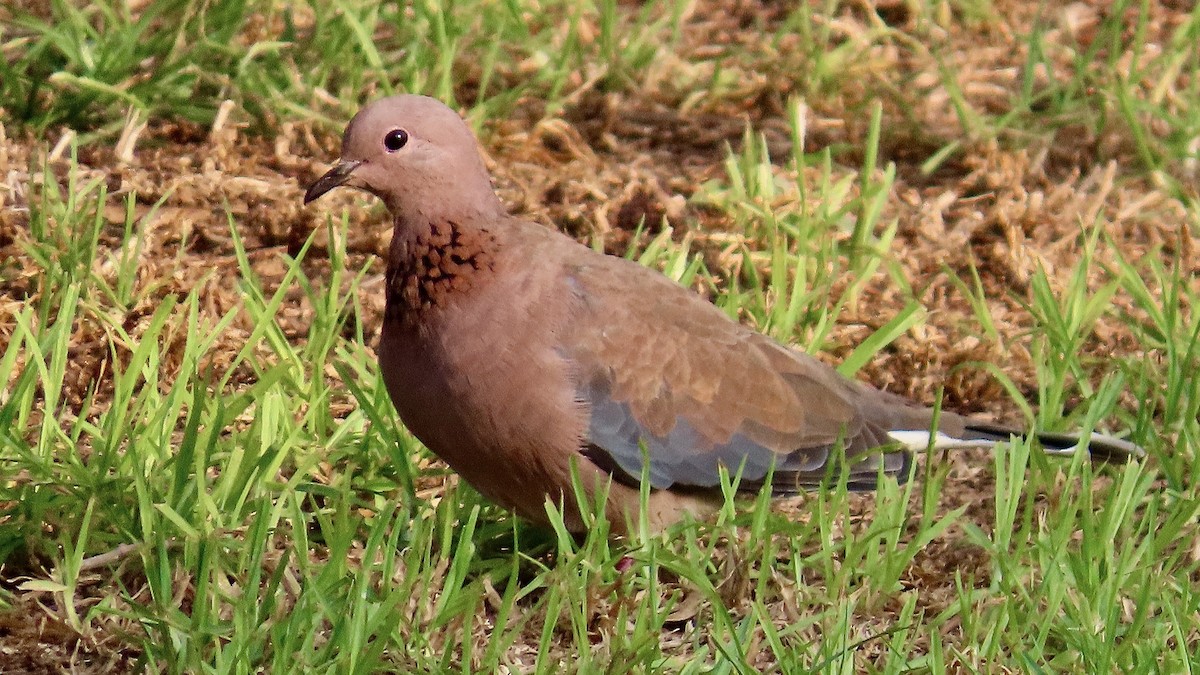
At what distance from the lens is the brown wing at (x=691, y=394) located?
374 centimetres

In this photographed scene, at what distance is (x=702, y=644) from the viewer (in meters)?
3.56

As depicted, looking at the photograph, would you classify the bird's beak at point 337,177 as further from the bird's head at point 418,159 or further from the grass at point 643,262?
the grass at point 643,262

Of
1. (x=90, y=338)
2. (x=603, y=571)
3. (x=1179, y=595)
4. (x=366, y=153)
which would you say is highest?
(x=366, y=153)

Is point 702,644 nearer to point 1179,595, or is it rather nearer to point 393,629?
point 393,629

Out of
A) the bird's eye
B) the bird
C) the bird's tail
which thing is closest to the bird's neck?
the bird

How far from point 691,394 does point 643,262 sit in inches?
41.3

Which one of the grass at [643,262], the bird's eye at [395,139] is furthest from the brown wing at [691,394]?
the bird's eye at [395,139]

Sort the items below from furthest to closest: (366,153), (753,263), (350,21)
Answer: (350,21), (753,263), (366,153)

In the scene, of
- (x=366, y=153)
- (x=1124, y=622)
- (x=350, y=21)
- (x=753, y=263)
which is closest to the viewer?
(x=1124, y=622)

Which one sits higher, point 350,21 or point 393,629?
point 350,21

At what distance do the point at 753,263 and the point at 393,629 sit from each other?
212 cm

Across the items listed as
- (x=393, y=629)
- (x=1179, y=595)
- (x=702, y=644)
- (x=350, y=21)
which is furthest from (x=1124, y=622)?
(x=350, y=21)

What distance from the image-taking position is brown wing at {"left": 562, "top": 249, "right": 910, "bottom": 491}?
3742mm

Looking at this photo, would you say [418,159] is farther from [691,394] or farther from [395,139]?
[691,394]
